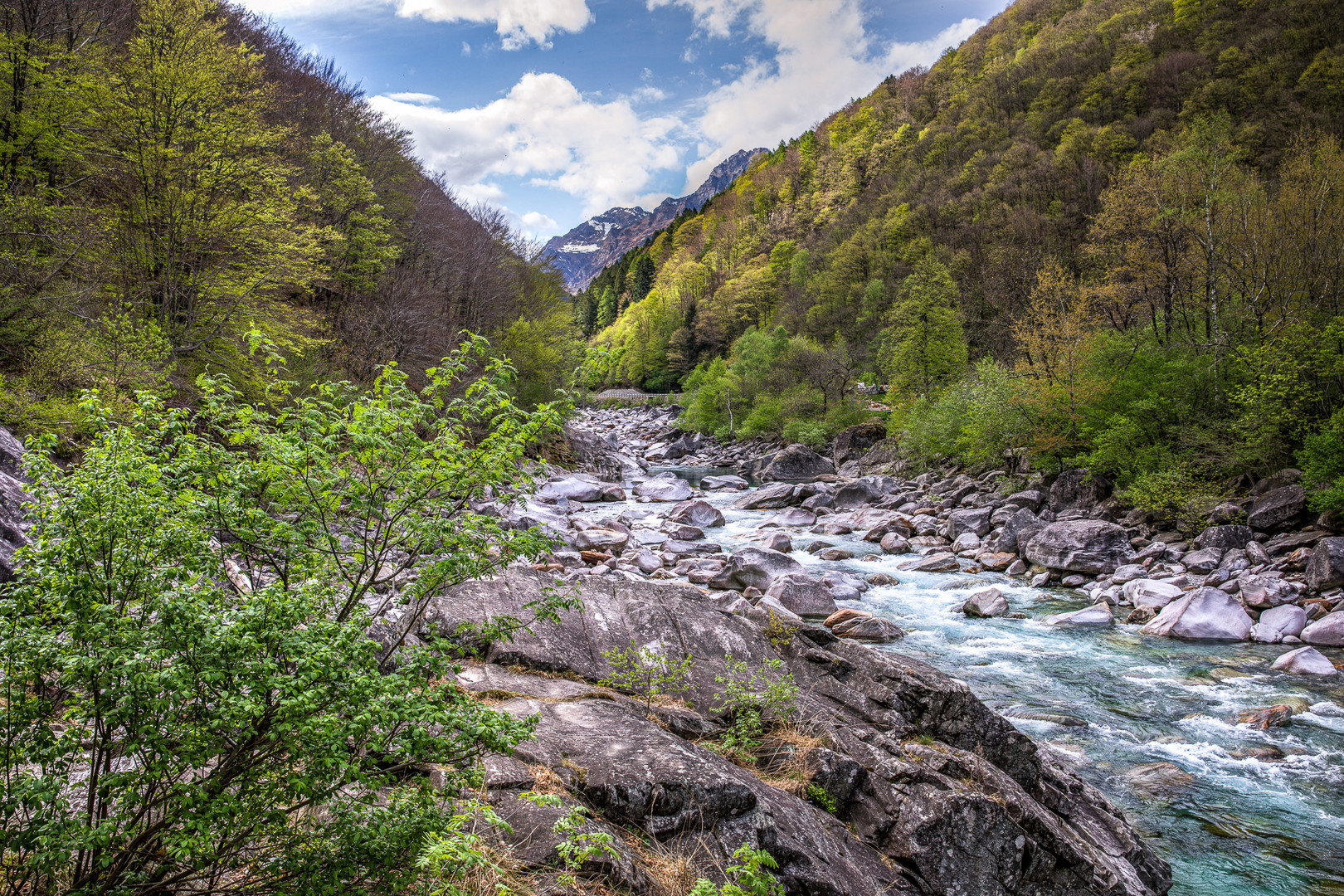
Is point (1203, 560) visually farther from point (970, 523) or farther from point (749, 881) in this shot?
point (749, 881)

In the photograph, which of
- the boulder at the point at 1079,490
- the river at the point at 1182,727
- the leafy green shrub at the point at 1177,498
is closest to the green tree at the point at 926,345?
the boulder at the point at 1079,490

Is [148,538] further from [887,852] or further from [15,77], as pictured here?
[15,77]

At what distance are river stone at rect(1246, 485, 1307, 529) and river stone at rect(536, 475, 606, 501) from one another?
933 inches

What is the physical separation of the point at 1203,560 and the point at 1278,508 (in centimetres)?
276

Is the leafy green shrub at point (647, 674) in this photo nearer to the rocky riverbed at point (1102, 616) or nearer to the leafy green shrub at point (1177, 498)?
the rocky riverbed at point (1102, 616)

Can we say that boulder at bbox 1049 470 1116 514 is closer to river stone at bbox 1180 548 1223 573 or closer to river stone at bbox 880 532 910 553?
river stone at bbox 1180 548 1223 573

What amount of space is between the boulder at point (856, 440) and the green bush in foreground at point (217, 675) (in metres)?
41.2

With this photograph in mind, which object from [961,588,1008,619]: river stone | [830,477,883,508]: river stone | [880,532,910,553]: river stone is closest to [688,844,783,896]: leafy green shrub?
[961,588,1008,619]: river stone

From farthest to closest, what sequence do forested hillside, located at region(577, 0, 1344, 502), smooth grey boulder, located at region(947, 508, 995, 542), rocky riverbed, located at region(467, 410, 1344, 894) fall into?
smooth grey boulder, located at region(947, 508, 995, 542), forested hillside, located at region(577, 0, 1344, 502), rocky riverbed, located at region(467, 410, 1344, 894)

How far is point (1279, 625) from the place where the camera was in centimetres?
1304

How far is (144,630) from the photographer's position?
8.35 ft

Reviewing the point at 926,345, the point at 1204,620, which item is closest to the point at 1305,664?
the point at 1204,620

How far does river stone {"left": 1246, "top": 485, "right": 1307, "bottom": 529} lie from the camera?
53.8 feet

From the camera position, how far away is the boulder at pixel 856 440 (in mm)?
42625
